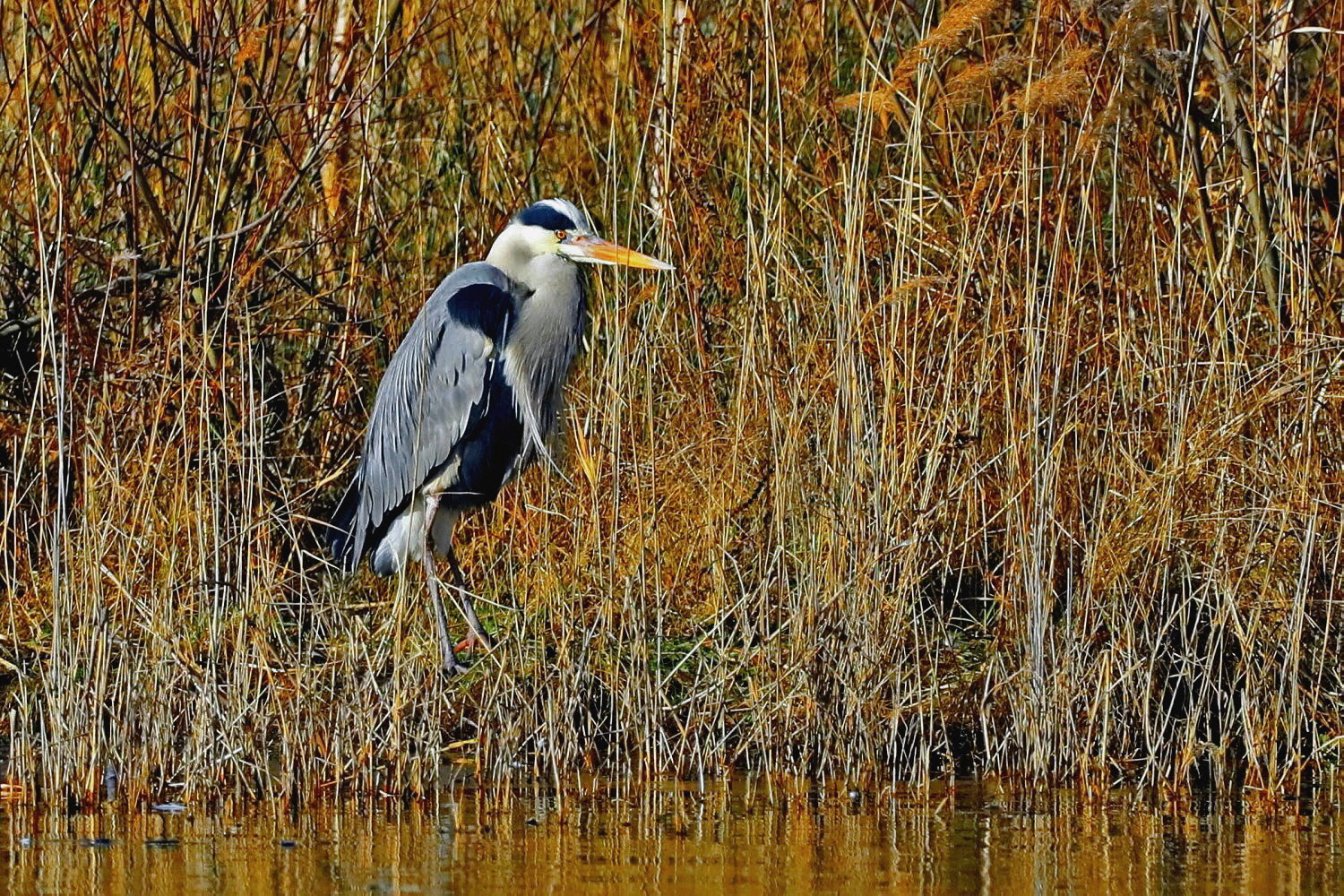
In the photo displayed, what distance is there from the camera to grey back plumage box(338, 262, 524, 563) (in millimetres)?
5332

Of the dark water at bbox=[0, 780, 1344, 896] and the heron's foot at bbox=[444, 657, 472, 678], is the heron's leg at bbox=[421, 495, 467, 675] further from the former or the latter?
the dark water at bbox=[0, 780, 1344, 896]

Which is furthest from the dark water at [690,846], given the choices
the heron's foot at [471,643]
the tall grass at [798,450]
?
the heron's foot at [471,643]

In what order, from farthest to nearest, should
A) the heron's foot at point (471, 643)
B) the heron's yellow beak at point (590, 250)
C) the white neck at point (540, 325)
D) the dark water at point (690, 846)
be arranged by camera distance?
the white neck at point (540, 325)
the heron's yellow beak at point (590, 250)
the heron's foot at point (471, 643)
the dark water at point (690, 846)

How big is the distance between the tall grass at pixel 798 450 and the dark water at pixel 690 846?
0.13 metres

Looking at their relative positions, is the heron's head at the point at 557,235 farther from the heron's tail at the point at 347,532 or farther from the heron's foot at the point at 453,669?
the heron's foot at the point at 453,669

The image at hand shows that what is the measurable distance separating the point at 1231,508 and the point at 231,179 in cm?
288

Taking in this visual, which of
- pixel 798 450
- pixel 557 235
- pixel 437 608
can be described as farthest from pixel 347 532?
pixel 798 450

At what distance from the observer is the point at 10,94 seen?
16.1 ft

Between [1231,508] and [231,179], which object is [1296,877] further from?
[231,179]

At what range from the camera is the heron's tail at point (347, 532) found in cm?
553

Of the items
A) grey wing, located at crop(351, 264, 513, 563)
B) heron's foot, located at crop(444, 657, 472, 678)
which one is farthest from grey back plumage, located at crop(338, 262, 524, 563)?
heron's foot, located at crop(444, 657, 472, 678)

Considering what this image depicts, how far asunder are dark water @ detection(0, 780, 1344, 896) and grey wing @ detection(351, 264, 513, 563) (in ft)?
5.85

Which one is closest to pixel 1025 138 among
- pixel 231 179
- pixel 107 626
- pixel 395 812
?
pixel 395 812

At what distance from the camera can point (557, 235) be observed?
5.35m
